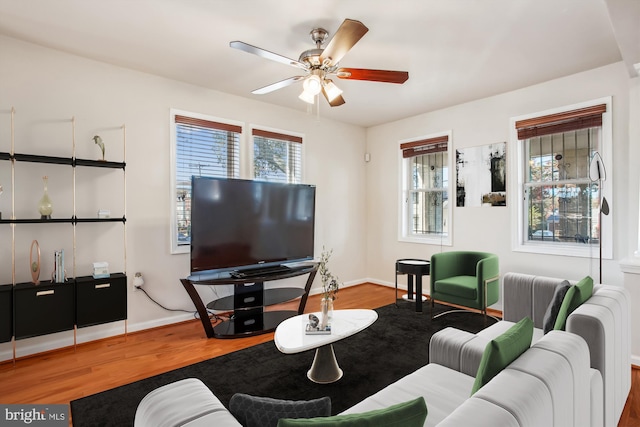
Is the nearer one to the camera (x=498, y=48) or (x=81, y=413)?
(x=81, y=413)

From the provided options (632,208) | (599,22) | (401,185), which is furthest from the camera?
(401,185)

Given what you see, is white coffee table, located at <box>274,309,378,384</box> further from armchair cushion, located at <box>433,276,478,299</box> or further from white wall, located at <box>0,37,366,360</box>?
white wall, located at <box>0,37,366,360</box>

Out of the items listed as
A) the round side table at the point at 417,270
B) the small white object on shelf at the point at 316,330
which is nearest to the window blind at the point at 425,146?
the round side table at the point at 417,270

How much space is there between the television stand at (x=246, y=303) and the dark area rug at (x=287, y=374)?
448 mm

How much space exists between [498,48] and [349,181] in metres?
3.08

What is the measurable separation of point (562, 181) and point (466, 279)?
62.8 inches

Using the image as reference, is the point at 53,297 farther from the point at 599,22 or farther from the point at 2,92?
the point at 599,22

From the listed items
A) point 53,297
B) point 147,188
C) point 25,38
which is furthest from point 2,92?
point 53,297

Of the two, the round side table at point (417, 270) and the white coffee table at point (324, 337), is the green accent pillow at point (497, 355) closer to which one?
the white coffee table at point (324, 337)

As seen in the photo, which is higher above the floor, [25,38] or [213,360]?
[25,38]

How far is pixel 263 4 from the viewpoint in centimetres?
243

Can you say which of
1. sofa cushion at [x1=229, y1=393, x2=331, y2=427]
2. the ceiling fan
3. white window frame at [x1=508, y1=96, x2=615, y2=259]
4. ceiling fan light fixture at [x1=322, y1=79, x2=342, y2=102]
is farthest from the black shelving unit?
white window frame at [x1=508, y1=96, x2=615, y2=259]

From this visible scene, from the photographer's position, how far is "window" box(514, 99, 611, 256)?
3.62 m

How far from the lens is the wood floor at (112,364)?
2.43 m
